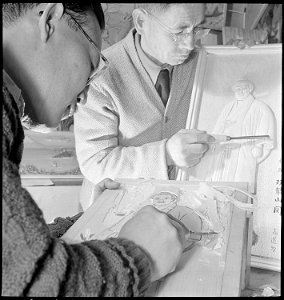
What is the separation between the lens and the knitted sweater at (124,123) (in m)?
0.87

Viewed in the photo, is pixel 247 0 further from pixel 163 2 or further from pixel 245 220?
pixel 245 220

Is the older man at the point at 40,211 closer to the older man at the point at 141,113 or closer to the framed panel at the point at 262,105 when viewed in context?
the older man at the point at 141,113

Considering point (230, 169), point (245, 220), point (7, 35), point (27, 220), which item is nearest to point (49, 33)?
point (7, 35)

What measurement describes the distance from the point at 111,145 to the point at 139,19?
0.26 meters

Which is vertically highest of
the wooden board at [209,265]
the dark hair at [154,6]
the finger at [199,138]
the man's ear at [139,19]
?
the dark hair at [154,6]

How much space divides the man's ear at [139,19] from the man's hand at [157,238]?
469mm

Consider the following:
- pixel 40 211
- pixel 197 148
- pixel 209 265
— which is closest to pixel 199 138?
pixel 197 148

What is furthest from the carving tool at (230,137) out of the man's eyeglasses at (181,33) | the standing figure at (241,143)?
the man's eyeglasses at (181,33)

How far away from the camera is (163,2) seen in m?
0.82

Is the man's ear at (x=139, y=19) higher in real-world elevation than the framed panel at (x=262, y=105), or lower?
higher

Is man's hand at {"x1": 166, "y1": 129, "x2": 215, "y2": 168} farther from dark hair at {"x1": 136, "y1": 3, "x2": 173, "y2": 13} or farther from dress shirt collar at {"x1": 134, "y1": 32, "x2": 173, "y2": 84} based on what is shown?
dark hair at {"x1": 136, "y1": 3, "x2": 173, "y2": 13}

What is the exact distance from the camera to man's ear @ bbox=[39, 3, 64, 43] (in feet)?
1.75

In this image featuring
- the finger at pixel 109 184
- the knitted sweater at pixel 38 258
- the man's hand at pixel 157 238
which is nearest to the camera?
the knitted sweater at pixel 38 258

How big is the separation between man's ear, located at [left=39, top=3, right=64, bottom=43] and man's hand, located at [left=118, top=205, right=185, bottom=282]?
0.25 metres
